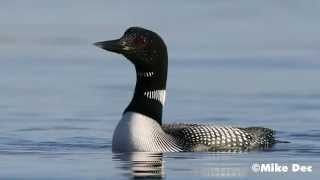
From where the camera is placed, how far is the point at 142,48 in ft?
55.7

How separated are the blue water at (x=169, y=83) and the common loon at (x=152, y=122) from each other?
249 mm

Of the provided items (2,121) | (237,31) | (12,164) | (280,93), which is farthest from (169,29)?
(12,164)

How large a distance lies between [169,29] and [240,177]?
12995 millimetres

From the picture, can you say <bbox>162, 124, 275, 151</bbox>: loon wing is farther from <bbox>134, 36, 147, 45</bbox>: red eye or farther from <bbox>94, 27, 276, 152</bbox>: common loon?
<bbox>134, 36, 147, 45</bbox>: red eye

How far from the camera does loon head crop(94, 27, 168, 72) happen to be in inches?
668

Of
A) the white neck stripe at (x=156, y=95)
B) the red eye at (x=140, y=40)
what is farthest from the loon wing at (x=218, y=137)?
the red eye at (x=140, y=40)

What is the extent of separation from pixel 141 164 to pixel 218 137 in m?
1.64

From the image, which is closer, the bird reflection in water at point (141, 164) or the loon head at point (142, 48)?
the bird reflection in water at point (141, 164)

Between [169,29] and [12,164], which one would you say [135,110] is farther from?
[169,29]

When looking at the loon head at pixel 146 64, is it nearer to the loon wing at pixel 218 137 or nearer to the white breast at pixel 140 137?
the white breast at pixel 140 137

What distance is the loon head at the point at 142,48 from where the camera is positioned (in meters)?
17.0

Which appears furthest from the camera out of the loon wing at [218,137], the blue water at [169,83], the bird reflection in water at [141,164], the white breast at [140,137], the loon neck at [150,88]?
the loon neck at [150,88]

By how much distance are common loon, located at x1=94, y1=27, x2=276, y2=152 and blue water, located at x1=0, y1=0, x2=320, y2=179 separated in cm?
25

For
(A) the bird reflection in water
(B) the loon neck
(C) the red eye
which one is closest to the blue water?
(A) the bird reflection in water
